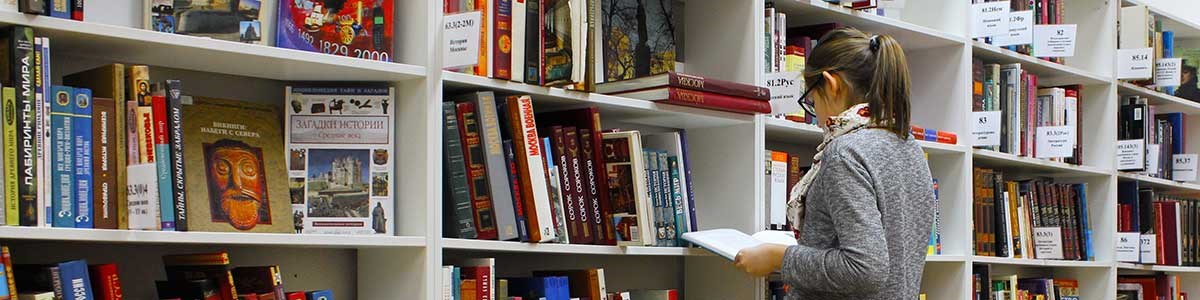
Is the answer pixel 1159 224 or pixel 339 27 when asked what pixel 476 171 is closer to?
pixel 339 27

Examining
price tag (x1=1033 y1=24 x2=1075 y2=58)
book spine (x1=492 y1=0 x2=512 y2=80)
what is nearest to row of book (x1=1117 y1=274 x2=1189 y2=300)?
price tag (x1=1033 y1=24 x2=1075 y2=58)

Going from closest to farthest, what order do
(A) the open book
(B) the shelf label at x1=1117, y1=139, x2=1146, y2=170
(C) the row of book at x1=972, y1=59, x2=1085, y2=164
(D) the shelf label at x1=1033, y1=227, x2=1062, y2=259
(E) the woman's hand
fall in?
(E) the woman's hand < (A) the open book < (C) the row of book at x1=972, y1=59, x2=1085, y2=164 < (D) the shelf label at x1=1033, y1=227, x2=1062, y2=259 < (B) the shelf label at x1=1117, y1=139, x2=1146, y2=170

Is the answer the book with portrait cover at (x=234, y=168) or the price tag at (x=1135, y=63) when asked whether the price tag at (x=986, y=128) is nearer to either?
the price tag at (x=1135, y=63)

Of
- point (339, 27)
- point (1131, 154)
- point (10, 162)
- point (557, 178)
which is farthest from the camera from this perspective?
point (1131, 154)

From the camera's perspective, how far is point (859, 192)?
80.0 inches

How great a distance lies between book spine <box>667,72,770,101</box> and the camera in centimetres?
249

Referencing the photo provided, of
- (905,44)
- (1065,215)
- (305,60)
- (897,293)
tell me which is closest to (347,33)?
(305,60)

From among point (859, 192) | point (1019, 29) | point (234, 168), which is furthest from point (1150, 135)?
point (234, 168)

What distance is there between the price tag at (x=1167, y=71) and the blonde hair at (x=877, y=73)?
7.87 ft

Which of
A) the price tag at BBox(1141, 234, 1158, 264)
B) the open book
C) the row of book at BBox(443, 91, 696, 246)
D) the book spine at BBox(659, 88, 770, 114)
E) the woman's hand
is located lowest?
the price tag at BBox(1141, 234, 1158, 264)

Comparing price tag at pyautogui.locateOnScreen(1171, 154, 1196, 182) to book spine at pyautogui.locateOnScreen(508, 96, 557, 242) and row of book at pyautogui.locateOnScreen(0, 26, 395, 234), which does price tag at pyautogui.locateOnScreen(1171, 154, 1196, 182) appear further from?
row of book at pyautogui.locateOnScreen(0, 26, 395, 234)

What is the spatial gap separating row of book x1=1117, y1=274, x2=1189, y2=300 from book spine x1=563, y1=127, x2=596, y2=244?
252cm

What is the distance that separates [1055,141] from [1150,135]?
2.49ft

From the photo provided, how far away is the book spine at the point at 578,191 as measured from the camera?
7.79 ft
